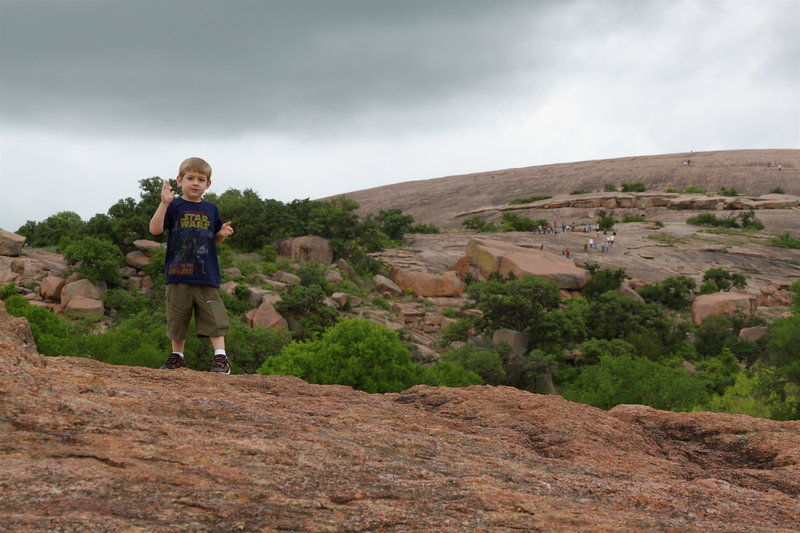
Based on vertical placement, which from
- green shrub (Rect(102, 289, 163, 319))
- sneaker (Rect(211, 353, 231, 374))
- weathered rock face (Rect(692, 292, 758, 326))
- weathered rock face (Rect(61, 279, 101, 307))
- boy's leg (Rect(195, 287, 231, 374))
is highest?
boy's leg (Rect(195, 287, 231, 374))

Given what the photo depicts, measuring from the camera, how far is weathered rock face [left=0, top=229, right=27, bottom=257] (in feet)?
80.4

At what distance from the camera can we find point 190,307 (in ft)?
19.0

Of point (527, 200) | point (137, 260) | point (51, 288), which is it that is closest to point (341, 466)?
point (51, 288)

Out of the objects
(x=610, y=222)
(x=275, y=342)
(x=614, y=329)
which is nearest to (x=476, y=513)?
(x=275, y=342)

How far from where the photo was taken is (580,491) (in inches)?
110

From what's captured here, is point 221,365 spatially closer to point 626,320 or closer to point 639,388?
point 639,388

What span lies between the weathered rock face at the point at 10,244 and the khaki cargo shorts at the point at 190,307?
22447 millimetres

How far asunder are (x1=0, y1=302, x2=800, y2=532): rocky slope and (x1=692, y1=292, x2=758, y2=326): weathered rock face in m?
35.8

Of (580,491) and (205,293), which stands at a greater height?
(205,293)

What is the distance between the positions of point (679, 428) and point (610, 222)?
2240 inches

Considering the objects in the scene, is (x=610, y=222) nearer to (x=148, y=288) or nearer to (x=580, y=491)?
(x=148, y=288)

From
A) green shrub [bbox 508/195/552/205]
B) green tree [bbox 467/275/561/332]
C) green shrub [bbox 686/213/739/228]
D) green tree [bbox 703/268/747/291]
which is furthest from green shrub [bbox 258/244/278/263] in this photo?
green shrub [bbox 508/195/552/205]

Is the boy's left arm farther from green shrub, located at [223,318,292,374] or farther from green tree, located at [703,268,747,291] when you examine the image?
green tree, located at [703,268,747,291]

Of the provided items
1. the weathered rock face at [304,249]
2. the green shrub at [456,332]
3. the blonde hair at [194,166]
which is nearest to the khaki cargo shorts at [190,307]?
the blonde hair at [194,166]
